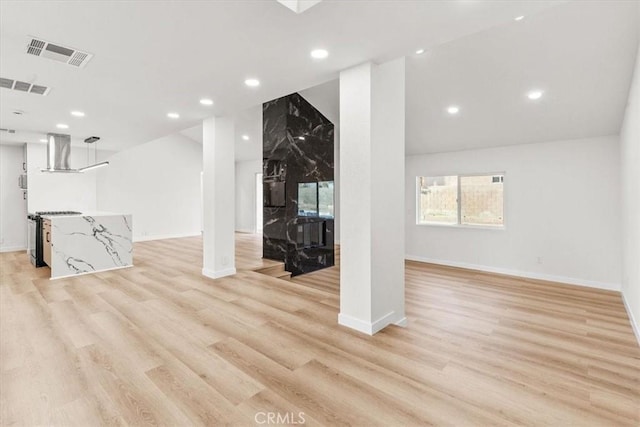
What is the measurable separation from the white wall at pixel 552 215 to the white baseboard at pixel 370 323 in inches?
146

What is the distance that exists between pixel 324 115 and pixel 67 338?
6.07 meters

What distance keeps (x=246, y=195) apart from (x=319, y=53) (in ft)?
29.9

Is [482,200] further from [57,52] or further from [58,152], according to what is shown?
[58,152]

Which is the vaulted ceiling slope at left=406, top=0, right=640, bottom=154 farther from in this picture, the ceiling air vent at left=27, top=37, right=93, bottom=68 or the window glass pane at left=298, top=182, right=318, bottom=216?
the ceiling air vent at left=27, top=37, right=93, bottom=68

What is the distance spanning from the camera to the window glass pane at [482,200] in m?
5.86

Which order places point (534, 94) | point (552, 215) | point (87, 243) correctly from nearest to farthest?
point (534, 94) → point (87, 243) → point (552, 215)

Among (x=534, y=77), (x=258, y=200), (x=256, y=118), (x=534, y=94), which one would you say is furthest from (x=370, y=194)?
(x=258, y=200)

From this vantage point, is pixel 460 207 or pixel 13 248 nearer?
pixel 460 207

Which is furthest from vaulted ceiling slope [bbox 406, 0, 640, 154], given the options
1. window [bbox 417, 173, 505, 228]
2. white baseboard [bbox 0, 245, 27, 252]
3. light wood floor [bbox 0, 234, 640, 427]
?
white baseboard [bbox 0, 245, 27, 252]

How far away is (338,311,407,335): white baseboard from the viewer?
276cm

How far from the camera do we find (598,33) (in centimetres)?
293

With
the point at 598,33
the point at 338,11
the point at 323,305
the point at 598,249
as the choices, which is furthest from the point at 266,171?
the point at 598,249

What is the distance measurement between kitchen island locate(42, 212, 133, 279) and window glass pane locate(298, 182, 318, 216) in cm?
328

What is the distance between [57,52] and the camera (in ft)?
8.57
